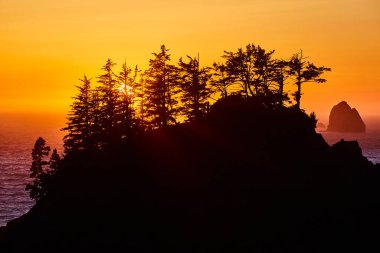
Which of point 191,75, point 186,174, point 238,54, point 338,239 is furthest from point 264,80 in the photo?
point 338,239

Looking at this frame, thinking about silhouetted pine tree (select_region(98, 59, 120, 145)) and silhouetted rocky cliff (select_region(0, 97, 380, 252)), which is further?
silhouetted pine tree (select_region(98, 59, 120, 145))

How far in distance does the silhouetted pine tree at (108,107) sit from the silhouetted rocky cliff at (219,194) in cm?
624

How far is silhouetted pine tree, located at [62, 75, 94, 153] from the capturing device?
57438mm

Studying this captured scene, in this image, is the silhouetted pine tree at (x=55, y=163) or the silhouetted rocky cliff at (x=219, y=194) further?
the silhouetted pine tree at (x=55, y=163)

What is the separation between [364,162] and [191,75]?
24130 millimetres

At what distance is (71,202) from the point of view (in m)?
44.5

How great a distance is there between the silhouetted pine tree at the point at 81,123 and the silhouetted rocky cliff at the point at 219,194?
7504 millimetres

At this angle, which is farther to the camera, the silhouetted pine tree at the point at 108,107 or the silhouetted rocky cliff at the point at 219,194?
the silhouetted pine tree at the point at 108,107

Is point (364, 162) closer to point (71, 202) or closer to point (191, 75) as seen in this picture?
point (191, 75)

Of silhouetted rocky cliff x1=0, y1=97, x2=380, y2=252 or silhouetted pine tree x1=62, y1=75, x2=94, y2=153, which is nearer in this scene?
silhouetted rocky cliff x1=0, y1=97, x2=380, y2=252

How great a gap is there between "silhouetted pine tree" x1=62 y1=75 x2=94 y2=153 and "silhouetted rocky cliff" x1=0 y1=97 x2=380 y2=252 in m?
7.50

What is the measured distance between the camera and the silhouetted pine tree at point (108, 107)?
5603cm

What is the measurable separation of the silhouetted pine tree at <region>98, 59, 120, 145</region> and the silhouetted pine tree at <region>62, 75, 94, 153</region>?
2030 mm

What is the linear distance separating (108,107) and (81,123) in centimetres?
533
